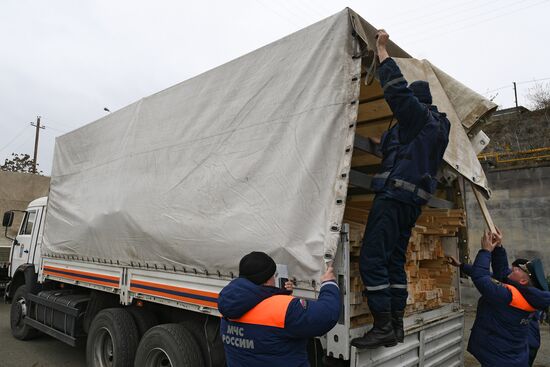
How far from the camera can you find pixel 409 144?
2.93 m

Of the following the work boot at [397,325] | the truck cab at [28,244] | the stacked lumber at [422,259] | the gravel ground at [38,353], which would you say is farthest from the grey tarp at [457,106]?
the truck cab at [28,244]

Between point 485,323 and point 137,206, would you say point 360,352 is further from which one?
point 137,206

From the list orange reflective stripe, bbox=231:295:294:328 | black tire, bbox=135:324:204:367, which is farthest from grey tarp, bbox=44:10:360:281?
black tire, bbox=135:324:204:367

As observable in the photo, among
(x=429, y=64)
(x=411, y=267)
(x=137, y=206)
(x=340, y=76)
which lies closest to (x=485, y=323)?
(x=411, y=267)

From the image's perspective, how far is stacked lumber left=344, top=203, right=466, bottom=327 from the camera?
3.02 meters

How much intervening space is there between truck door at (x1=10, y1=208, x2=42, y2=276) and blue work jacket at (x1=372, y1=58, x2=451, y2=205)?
6.41 metres

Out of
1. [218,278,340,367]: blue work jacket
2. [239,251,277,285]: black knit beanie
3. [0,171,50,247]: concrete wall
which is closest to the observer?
[218,278,340,367]: blue work jacket

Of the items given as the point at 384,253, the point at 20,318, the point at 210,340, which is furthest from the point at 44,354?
the point at 384,253

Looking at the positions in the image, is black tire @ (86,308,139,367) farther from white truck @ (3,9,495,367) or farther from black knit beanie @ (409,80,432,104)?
black knit beanie @ (409,80,432,104)

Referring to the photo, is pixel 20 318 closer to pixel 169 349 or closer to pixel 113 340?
pixel 113 340

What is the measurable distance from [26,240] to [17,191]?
5317mm

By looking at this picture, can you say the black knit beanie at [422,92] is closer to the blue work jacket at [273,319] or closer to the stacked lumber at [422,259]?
the stacked lumber at [422,259]

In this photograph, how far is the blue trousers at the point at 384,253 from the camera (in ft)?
9.14

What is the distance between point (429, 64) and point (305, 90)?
134 cm
